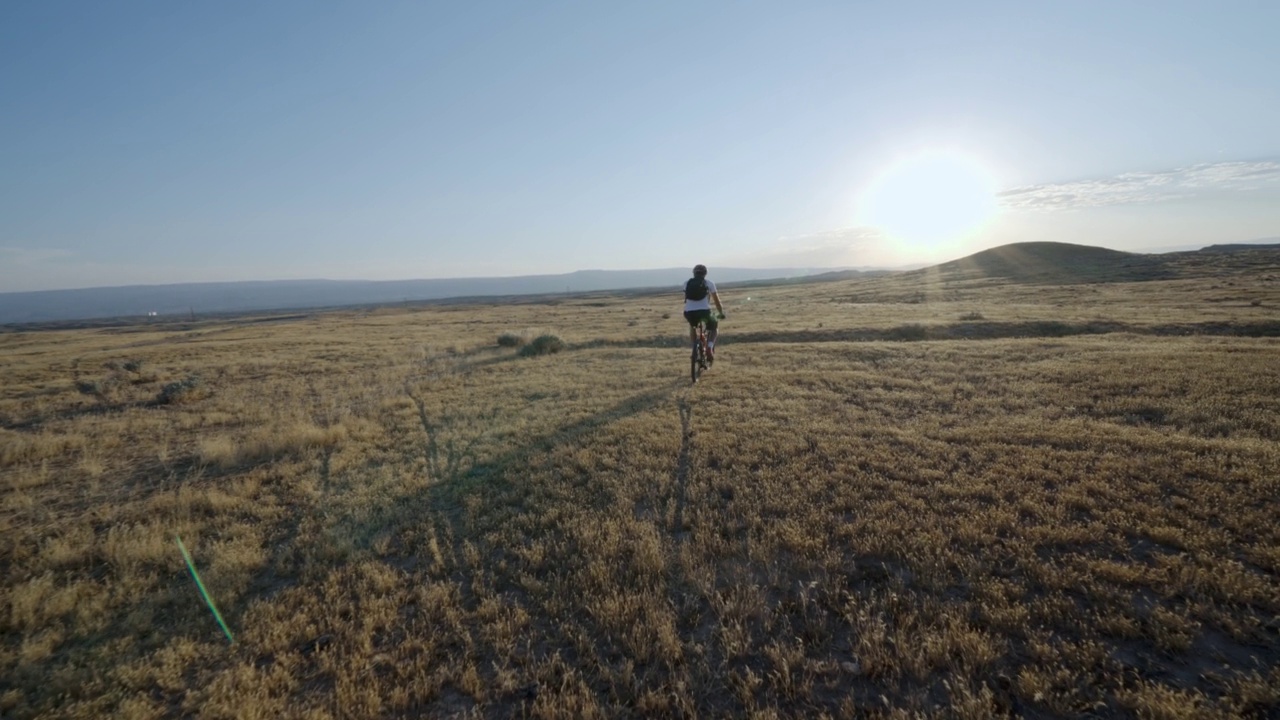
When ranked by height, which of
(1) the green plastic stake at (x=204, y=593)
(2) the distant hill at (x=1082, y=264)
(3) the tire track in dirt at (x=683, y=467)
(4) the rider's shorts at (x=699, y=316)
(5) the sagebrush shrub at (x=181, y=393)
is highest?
(2) the distant hill at (x=1082, y=264)

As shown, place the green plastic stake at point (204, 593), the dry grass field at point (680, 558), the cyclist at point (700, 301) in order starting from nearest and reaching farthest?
the dry grass field at point (680, 558) → the green plastic stake at point (204, 593) → the cyclist at point (700, 301)

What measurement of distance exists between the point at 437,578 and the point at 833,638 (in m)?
3.93

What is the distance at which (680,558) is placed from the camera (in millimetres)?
5289

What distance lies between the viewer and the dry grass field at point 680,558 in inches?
148

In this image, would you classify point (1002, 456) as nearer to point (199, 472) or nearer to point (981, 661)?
point (981, 661)

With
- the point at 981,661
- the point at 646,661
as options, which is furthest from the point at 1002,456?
the point at 646,661

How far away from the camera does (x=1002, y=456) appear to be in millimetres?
7406

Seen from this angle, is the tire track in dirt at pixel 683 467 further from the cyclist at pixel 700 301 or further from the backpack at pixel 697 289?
the backpack at pixel 697 289

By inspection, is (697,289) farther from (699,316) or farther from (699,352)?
(699,352)

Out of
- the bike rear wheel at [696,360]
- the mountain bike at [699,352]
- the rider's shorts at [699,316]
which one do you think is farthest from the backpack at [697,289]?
the bike rear wheel at [696,360]

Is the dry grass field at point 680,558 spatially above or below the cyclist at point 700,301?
below

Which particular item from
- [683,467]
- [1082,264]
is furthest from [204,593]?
[1082,264]

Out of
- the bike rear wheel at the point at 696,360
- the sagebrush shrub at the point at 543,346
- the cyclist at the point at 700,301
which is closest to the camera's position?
the cyclist at the point at 700,301

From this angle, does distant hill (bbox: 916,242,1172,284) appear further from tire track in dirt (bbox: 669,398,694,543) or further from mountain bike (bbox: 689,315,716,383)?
tire track in dirt (bbox: 669,398,694,543)
